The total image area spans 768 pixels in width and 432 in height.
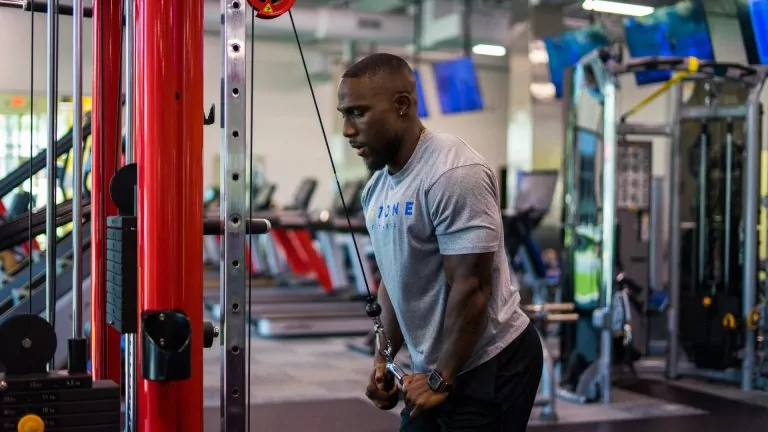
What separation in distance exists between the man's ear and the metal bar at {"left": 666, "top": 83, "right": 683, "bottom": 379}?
4.75 metres

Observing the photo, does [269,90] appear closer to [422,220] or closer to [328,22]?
[328,22]

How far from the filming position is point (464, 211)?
175 cm

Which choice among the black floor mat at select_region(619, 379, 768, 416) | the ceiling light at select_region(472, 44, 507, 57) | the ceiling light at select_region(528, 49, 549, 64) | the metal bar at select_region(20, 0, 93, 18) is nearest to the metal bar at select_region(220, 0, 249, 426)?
the metal bar at select_region(20, 0, 93, 18)

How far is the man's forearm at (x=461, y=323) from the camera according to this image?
5.79ft

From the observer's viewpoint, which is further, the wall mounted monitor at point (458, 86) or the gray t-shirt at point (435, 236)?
the wall mounted monitor at point (458, 86)

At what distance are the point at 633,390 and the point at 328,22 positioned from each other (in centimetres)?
699

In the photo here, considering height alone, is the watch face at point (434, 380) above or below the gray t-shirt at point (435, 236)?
below

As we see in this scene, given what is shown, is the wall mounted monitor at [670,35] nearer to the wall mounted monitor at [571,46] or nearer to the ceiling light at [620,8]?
the ceiling light at [620,8]

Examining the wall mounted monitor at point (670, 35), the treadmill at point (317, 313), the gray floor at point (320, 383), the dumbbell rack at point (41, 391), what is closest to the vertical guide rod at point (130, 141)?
the dumbbell rack at point (41, 391)

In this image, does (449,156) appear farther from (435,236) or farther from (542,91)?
(542,91)

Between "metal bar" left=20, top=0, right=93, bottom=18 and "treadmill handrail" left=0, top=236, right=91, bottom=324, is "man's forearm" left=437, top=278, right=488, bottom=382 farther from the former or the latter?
"treadmill handrail" left=0, top=236, right=91, bottom=324

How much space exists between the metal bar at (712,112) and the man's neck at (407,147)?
4.76 metres

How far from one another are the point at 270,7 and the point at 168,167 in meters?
0.42

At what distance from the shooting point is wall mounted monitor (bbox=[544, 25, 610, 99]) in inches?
358
